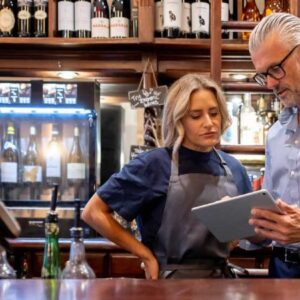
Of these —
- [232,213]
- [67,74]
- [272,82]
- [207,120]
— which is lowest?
[232,213]

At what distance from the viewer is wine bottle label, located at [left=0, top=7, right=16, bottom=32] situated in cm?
286

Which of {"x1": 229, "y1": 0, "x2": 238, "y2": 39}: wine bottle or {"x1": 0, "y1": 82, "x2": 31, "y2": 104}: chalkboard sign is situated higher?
{"x1": 229, "y1": 0, "x2": 238, "y2": 39}: wine bottle

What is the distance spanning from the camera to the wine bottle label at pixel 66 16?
2840 millimetres

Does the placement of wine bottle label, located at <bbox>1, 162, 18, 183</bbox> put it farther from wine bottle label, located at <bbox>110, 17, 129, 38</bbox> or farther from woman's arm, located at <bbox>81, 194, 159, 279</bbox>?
woman's arm, located at <bbox>81, 194, 159, 279</bbox>

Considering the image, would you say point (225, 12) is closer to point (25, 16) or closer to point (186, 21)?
point (186, 21)

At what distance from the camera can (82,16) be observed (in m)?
2.84

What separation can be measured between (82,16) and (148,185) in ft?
4.64

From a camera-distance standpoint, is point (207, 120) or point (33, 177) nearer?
point (207, 120)

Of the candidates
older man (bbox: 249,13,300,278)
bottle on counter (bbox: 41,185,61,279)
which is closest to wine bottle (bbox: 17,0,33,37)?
older man (bbox: 249,13,300,278)

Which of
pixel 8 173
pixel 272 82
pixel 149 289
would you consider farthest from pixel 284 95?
pixel 8 173

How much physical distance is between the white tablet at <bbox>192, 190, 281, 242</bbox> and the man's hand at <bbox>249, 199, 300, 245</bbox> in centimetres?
2

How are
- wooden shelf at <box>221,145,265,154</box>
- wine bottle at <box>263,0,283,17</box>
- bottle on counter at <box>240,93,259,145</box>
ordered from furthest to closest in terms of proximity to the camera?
wine bottle at <box>263,0,283,17</box>
bottle on counter at <box>240,93,259,145</box>
wooden shelf at <box>221,145,265,154</box>

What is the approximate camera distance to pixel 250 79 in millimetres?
3096

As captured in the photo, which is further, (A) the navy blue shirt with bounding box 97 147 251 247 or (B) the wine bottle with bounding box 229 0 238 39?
(B) the wine bottle with bounding box 229 0 238 39
